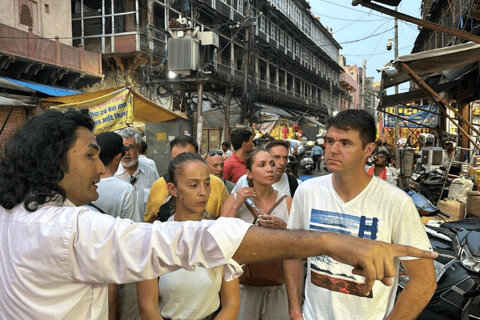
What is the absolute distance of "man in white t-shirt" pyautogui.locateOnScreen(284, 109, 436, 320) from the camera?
6.25ft

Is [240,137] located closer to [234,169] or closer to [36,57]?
[234,169]

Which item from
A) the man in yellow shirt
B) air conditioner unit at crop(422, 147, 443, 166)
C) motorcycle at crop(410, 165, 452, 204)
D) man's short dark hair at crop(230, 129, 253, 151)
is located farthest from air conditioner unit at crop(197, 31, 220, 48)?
the man in yellow shirt

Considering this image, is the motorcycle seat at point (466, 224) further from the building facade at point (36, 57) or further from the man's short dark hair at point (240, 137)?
the building facade at point (36, 57)

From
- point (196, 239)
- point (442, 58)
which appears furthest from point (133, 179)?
point (442, 58)

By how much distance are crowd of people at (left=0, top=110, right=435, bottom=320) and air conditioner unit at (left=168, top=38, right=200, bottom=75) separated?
463 inches

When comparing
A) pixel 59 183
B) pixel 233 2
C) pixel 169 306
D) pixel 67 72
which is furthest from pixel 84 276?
pixel 233 2

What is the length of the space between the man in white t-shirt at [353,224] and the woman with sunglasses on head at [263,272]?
0.54 meters

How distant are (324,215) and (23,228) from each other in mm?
1556

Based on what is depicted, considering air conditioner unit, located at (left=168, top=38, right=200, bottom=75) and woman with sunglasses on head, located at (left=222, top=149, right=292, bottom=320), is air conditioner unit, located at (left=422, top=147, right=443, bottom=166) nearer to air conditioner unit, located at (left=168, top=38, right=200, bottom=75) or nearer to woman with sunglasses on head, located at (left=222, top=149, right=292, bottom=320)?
woman with sunglasses on head, located at (left=222, top=149, right=292, bottom=320)

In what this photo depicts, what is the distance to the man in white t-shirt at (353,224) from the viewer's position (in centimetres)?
191

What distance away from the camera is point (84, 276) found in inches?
45.6

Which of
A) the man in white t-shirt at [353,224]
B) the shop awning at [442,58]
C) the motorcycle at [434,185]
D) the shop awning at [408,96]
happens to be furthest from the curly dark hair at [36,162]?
the motorcycle at [434,185]

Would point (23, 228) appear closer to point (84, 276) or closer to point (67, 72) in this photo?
point (84, 276)

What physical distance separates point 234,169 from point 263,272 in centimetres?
268
